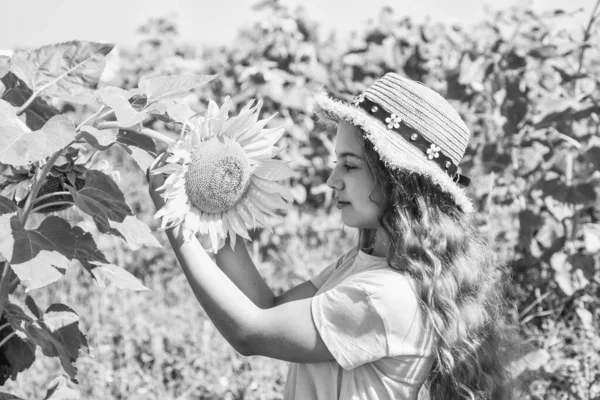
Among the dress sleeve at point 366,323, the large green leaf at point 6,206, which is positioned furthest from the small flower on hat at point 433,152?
the large green leaf at point 6,206

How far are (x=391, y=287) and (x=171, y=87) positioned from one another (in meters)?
0.60

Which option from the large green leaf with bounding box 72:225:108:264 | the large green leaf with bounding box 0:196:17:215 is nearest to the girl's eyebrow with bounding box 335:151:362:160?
the large green leaf with bounding box 72:225:108:264

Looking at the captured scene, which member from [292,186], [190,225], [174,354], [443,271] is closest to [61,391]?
[190,225]

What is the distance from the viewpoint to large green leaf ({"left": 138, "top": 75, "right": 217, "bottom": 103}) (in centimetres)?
141

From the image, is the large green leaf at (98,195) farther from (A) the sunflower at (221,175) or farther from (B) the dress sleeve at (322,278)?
(B) the dress sleeve at (322,278)

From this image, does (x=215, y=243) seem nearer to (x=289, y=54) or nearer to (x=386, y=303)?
(x=386, y=303)

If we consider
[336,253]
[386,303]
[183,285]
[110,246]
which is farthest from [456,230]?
[110,246]

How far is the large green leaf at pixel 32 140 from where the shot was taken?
129cm

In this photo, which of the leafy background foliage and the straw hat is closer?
the leafy background foliage

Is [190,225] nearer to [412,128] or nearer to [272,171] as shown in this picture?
[272,171]

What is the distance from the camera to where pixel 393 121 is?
1634mm

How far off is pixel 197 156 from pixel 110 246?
12.4 feet

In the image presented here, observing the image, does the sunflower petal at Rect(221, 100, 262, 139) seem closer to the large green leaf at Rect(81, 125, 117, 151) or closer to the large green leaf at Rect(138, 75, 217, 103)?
the large green leaf at Rect(138, 75, 217, 103)

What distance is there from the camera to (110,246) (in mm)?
4973
